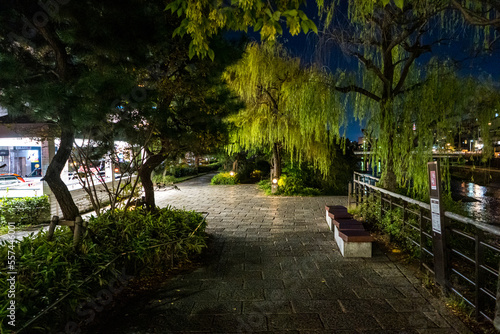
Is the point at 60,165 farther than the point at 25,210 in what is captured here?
No

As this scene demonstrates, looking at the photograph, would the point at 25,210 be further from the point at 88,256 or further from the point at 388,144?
the point at 388,144

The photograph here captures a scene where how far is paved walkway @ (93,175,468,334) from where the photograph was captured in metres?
3.05

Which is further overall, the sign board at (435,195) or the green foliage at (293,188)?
the green foliage at (293,188)

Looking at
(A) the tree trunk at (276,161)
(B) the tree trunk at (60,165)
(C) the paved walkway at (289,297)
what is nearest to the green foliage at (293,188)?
(A) the tree trunk at (276,161)

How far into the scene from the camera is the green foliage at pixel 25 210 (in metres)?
7.98

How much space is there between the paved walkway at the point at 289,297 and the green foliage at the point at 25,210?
575cm

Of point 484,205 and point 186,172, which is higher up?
point 186,172

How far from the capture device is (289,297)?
12.1ft

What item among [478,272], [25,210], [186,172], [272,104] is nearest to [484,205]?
[272,104]

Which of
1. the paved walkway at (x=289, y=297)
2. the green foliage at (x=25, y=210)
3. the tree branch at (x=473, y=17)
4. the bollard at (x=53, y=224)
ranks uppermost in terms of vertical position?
the tree branch at (x=473, y=17)

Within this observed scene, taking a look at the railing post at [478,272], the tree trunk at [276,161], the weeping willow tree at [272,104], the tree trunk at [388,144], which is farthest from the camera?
the tree trunk at [276,161]

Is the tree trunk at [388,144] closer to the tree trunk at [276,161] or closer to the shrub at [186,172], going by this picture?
the tree trunk at [276,161]

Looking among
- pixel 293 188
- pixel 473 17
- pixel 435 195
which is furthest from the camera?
pixel 293 188

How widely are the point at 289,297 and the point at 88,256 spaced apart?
260 centimetres
